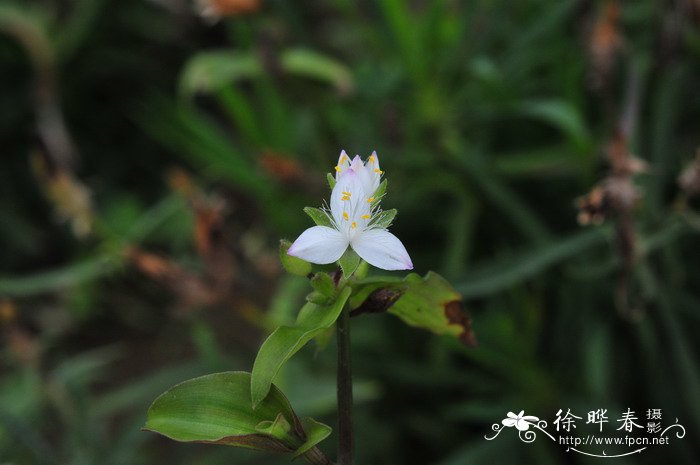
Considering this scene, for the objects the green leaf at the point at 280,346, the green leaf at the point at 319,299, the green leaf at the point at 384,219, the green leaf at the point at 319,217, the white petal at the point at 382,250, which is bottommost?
the green leaf at the point at 280,346

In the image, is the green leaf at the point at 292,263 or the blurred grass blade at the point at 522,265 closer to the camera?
the green leaf at the point at 292,263

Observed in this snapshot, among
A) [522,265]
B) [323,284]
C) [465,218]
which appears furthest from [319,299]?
[465,218]

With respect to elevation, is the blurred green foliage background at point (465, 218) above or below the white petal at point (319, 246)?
above

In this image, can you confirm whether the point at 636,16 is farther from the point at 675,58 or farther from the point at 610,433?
the point at 610,433

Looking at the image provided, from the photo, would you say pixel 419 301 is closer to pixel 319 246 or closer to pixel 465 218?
pixel 319 246

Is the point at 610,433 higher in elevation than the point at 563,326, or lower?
lower

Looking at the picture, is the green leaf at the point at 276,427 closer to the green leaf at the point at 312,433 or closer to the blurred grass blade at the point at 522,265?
the green leaf at the point at 312,433

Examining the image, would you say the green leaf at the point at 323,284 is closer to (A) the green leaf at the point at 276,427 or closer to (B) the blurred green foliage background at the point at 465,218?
(A) the green leaf at the point at 276,427

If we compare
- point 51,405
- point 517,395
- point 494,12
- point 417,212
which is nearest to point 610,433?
point 517,395

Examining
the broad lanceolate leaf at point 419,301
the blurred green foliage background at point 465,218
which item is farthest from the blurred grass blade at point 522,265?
the broad lanceolate leaf at point 419,301
